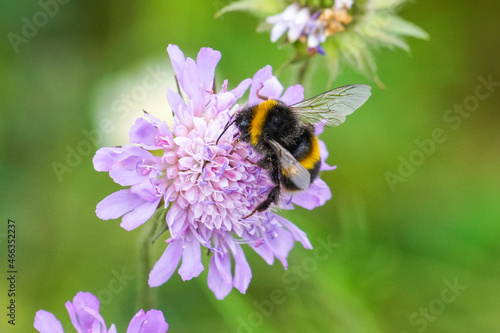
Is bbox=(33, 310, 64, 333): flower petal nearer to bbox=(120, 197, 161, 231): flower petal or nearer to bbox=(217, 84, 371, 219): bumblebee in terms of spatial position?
bbox=(120, 197, 161, 231): flower petal

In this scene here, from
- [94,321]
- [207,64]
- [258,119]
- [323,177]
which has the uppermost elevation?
[207,64]

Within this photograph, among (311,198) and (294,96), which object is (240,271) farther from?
(294,96)

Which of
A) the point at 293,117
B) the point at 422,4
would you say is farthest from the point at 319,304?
the point at 422,4

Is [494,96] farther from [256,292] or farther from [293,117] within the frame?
[293,117]

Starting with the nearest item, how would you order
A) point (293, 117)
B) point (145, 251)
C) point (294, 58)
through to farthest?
1. point (293, 117)
2. point (145, 251)
3. point (294, 58)

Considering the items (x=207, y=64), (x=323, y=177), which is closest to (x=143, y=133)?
(x=207, y=64)

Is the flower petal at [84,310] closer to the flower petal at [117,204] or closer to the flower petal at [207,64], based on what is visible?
the flower petal at [117,204]

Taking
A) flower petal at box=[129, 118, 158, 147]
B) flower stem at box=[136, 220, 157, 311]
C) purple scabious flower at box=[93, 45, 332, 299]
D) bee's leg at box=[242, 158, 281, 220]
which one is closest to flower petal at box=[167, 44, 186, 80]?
purple scabious flower at box=[93, 45, 332, 299]

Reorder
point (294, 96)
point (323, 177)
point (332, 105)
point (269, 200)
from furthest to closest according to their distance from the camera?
point (323, 177)
point (294, 96)
point (332, 105)
point (269, 200)
